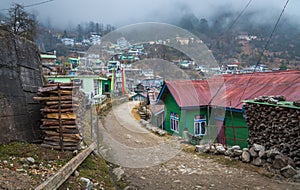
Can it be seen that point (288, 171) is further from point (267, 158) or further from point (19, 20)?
point (19, 20)

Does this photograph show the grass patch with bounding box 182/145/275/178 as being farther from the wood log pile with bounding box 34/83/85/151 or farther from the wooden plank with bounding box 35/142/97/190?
the wood log pile with bounding box 34/83/85/151

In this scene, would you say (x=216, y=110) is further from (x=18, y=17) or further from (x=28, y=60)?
(x=18, y=17)

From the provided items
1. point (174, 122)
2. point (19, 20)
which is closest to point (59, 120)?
point (174, 122)

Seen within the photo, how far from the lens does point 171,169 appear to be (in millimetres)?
6844

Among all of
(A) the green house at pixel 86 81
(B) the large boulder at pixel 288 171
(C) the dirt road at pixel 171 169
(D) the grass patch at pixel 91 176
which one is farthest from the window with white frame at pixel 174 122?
(A) the green house at pixel 86 81

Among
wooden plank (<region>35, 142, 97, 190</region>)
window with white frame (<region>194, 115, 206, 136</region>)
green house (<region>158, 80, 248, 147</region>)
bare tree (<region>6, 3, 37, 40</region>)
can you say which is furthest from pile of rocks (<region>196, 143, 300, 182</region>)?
bare tree (<region>6, 3, 37, 40</region>)

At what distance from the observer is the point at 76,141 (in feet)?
18.5

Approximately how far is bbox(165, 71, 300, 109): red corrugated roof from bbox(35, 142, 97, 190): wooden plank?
7.34 metres

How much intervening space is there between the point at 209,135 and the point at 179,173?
587 centimetres

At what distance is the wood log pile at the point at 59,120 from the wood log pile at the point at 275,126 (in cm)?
529

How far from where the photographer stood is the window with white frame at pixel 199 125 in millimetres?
12328

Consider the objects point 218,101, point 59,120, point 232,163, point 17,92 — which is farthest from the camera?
point 218,101

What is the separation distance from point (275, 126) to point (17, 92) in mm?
6862

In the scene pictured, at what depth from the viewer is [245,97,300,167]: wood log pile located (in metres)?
6.24
